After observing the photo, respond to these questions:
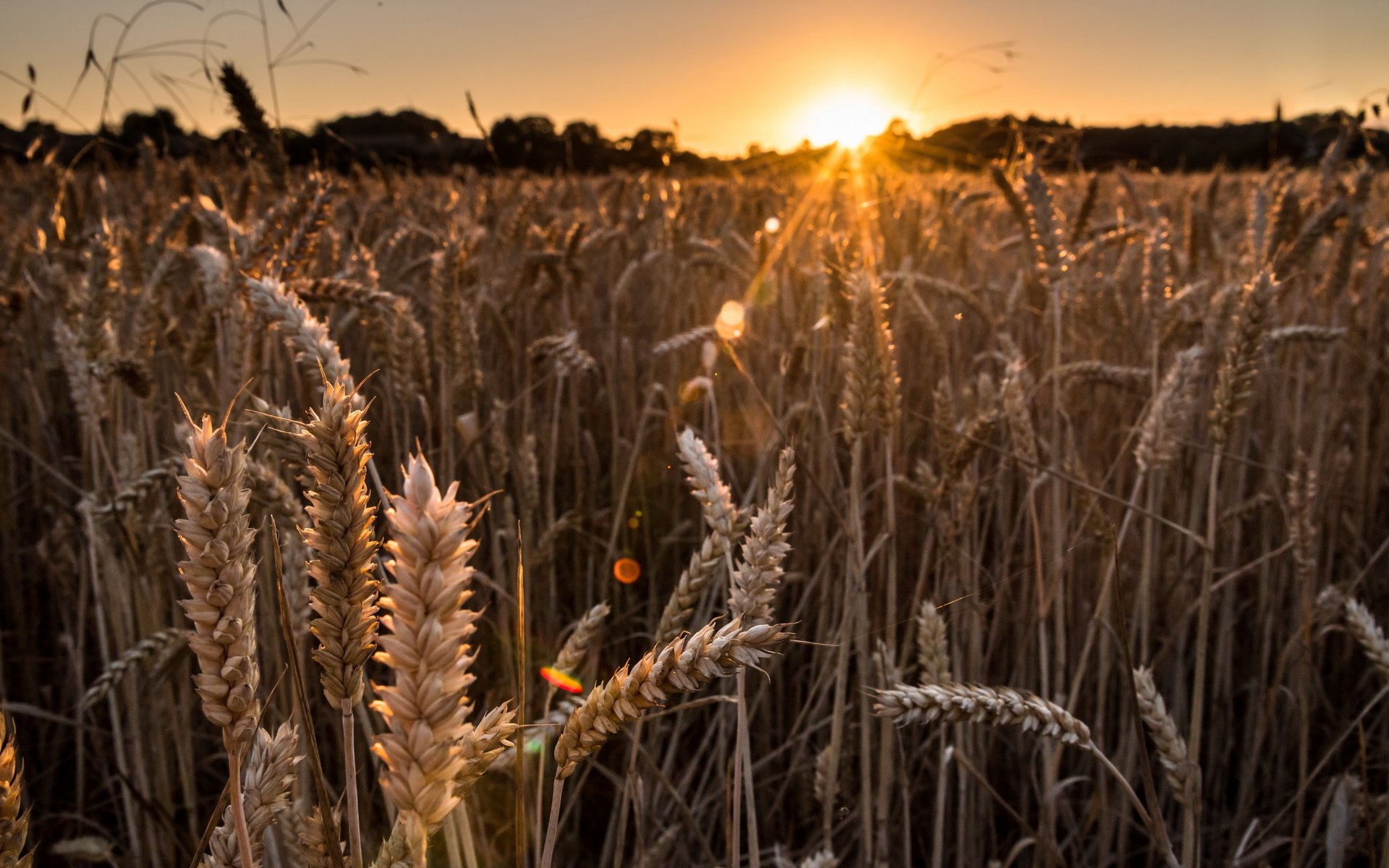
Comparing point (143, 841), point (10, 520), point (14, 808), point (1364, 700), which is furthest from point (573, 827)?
point (1364, 700)

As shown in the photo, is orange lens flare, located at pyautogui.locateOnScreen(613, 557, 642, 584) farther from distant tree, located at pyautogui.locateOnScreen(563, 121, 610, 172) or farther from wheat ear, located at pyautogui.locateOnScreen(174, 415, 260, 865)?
distant tree, located at pyautogui.locateOnScreen(563, 121, 610, 172)

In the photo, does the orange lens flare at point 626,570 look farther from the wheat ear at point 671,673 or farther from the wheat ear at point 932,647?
the wheat ear at point 671,673

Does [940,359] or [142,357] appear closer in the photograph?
[142,357]

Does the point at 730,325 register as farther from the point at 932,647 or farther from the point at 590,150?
the point at 590,150

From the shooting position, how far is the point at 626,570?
7.41 ft

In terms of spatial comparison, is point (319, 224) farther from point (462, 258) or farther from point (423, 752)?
point (423, 752)

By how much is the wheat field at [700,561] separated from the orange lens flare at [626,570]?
0.5 inches

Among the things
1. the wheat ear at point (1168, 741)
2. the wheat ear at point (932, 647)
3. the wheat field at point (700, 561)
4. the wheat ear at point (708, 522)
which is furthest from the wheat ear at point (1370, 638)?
the wheat ear at point (708, 522)

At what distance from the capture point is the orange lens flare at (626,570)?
2209mm

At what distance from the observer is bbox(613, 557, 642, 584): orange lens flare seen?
221 centimetres

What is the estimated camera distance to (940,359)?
310cm

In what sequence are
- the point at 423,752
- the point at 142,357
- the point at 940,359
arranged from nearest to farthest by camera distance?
the point at 423,752, the point at 142,357, the point at 940,359

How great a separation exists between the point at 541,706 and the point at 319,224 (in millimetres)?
972

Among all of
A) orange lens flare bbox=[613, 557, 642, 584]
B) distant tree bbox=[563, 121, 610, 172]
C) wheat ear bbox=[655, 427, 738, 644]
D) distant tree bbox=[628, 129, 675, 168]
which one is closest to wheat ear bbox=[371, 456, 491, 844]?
wheat ear bbox=[655, 427, 738, 644]
